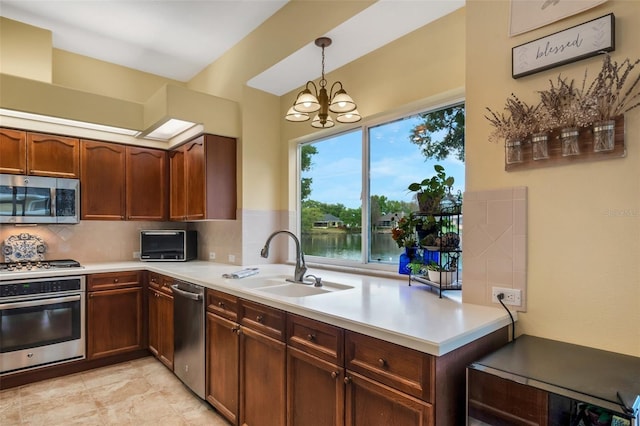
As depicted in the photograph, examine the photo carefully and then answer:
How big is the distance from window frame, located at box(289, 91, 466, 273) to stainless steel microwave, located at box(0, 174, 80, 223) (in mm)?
2123

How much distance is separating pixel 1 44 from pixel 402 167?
3.61 meters

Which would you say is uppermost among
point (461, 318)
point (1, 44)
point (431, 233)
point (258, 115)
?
point (1, 44)

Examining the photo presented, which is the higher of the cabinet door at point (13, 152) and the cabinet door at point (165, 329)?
the cabinet door at point (13, 152)

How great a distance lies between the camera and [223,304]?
2336 millimetres

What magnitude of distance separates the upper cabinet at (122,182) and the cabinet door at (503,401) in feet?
11.8

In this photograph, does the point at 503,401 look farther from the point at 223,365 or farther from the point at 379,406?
the point at 223,365

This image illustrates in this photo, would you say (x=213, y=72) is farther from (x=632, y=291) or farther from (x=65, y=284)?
(x=632, y=291)

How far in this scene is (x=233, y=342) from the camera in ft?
7.28

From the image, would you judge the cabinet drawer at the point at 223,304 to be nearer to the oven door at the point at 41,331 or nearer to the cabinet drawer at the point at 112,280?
the cabinet drawer at the point at 112,280

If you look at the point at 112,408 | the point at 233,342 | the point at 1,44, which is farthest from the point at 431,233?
the point at 1,44

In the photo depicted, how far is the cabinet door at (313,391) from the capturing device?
5.01ft

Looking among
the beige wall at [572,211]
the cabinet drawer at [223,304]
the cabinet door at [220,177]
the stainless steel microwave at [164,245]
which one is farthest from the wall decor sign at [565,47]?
the stainless steel microwave at [164,245]

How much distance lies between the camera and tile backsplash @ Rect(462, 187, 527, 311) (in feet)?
5.26

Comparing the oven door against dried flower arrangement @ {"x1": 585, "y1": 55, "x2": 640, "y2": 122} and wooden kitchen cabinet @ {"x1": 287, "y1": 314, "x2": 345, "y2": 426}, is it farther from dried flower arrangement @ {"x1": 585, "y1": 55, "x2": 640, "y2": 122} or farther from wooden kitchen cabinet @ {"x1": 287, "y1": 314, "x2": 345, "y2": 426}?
dried flower arrangement @ {"x1": 585, "y1": 55, "x2": 640, "y2": 122}
